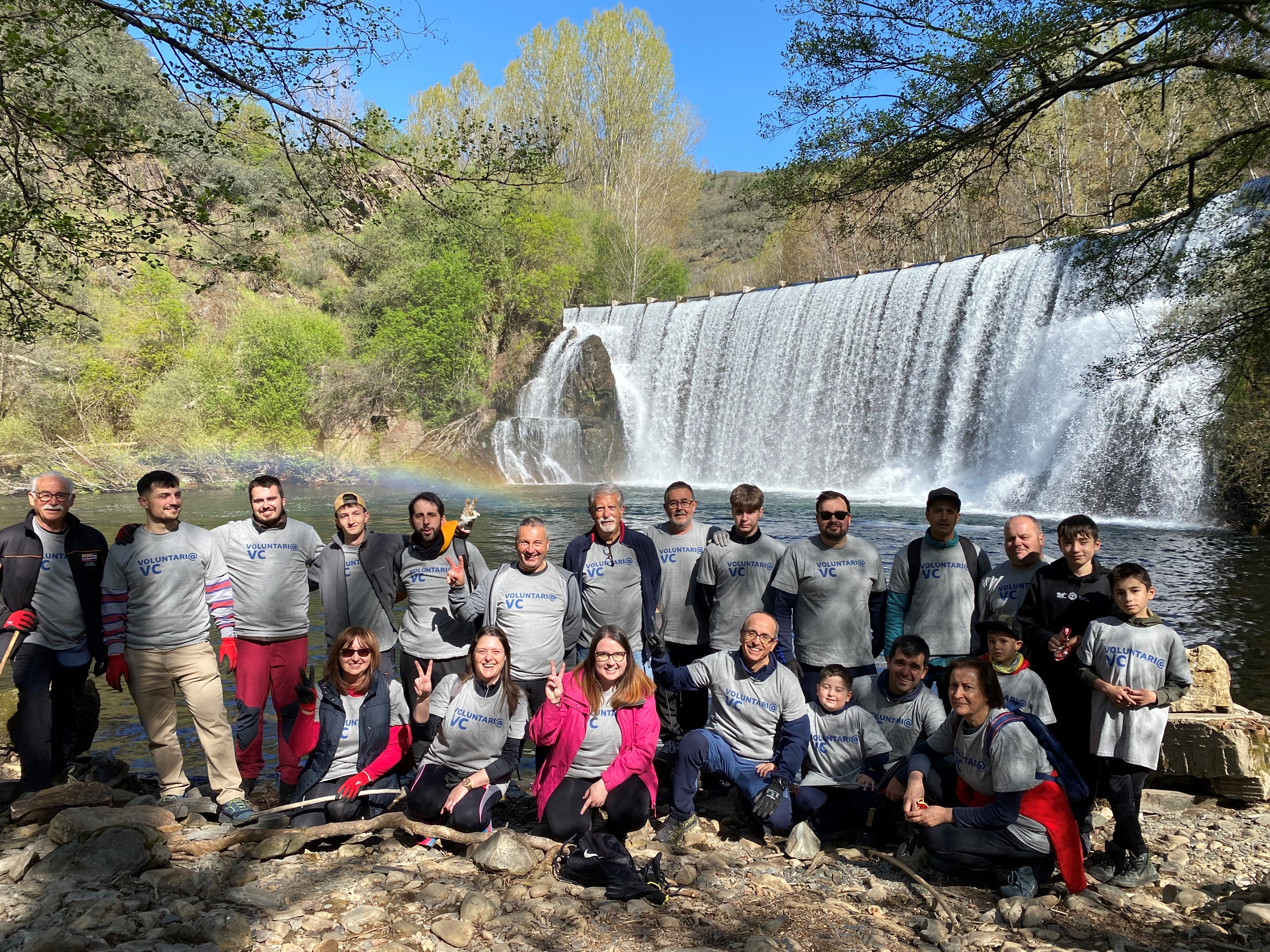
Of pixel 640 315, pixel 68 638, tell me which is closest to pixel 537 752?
pixel 68 638

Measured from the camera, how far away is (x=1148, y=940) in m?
3.34

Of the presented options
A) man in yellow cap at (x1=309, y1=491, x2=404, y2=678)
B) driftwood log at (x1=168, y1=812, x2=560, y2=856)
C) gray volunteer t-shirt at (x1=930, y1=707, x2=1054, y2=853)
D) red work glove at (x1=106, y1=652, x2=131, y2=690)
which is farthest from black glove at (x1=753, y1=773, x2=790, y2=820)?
red work glove at (x1=106, y1=652, x2=131, y2=690)

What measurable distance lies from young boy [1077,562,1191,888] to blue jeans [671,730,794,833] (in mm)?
1605

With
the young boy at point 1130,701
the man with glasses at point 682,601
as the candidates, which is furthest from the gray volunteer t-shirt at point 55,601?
the young boy at point 1130,701

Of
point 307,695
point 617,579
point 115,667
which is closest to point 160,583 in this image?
point 115,667

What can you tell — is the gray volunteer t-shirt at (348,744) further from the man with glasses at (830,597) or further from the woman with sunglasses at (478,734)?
the man with glasses at (830,597)

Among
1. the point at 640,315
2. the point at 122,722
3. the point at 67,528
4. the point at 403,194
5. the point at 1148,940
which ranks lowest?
the point at 122,722

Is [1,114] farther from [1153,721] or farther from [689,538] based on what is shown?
[1153,721]

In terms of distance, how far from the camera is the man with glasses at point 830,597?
493 centimetres

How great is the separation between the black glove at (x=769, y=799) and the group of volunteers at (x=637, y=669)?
0.5 inches

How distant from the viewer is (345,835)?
433 centimetres

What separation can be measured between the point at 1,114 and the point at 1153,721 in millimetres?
9862

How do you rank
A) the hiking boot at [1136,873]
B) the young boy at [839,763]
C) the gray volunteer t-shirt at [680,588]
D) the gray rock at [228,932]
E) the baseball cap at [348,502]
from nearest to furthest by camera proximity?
the gray rock at [228,932], the hiking boot at [1136,873], the young boy at [839,763], the baseball cap at [348,502], the gray volunteer t-shirt at [680,588]

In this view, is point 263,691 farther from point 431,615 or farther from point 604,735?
point 604,735
